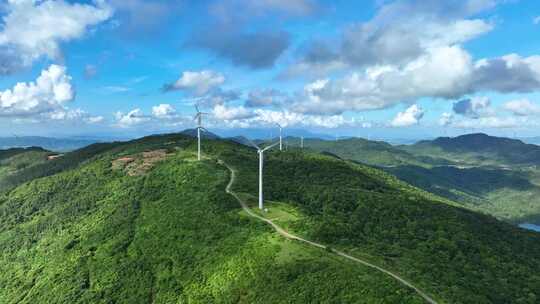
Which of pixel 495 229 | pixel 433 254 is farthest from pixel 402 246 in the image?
pixel 495 229

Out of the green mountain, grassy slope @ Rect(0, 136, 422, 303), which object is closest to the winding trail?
the green mountain

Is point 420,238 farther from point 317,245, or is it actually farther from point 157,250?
point 157,250

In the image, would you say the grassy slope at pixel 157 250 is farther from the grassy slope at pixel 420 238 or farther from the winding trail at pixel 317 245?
the grassy slope at pixel 420 238

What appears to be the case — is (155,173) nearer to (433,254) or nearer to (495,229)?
(433,254)

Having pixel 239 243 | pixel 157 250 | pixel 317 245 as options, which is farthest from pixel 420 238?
pixel 157 250

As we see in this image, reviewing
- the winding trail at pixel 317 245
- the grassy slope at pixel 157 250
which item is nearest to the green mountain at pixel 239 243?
the grassy slope at pixel 157 250
